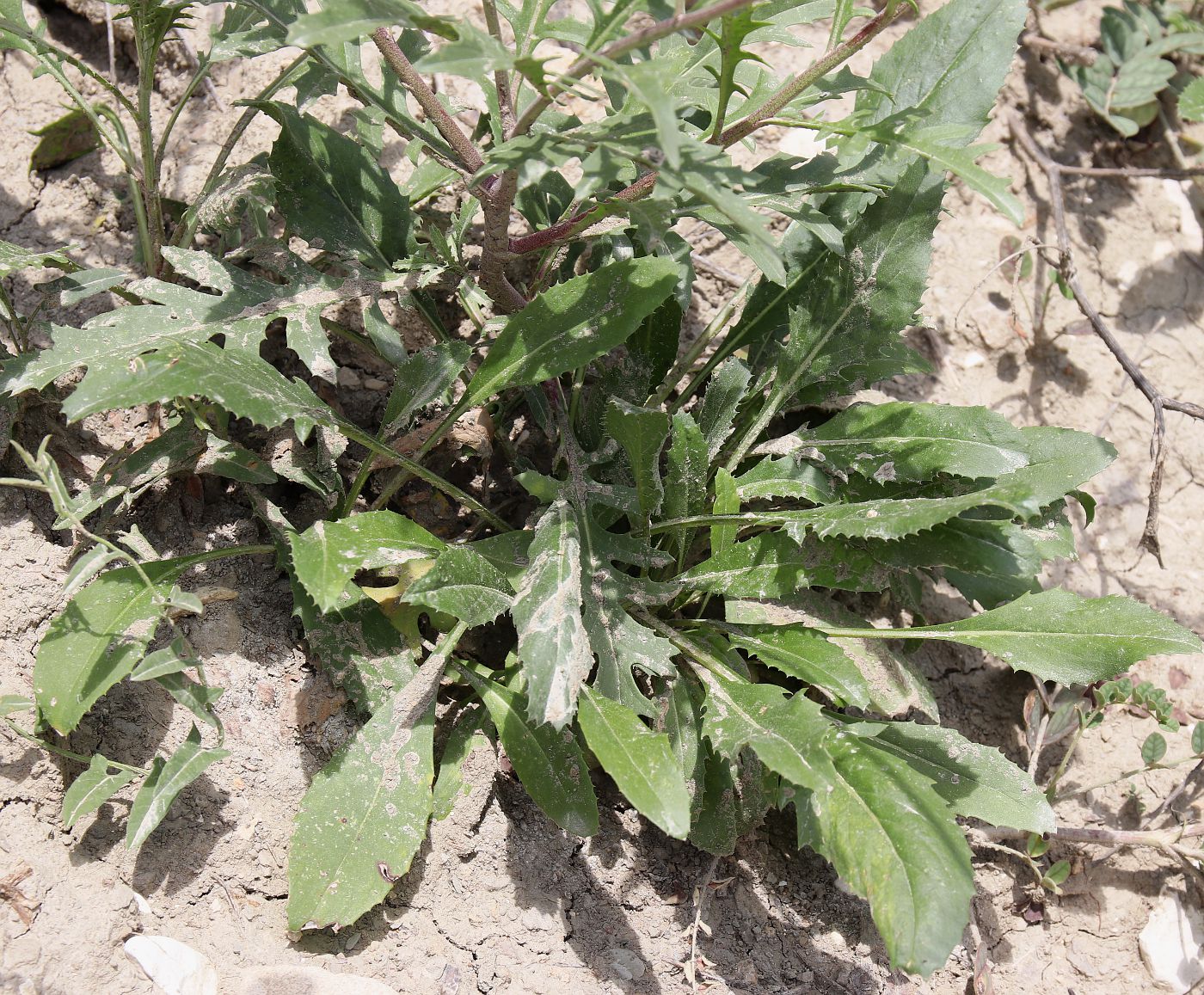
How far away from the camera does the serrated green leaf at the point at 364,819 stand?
171 centimetres

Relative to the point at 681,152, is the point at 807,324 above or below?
below

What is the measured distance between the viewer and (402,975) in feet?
5.84

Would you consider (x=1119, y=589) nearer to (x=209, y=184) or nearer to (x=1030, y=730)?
(x=1030, y=730)

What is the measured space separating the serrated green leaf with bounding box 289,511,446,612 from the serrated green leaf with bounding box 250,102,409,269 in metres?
0.62

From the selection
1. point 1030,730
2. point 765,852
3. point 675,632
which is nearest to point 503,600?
point 675,632

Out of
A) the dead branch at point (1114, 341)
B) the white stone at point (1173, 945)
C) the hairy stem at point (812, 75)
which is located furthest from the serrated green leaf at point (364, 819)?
the dead branch at point (1114, 341)

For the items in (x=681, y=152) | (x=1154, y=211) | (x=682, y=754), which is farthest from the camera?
(x=1154, y=211)

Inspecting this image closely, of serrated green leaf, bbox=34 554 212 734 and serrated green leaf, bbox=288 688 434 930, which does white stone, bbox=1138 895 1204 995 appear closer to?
serrated green leaf, bbox=288 688 434 930

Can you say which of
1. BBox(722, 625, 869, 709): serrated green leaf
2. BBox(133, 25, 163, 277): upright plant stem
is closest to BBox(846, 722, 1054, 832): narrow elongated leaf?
BBox(722, 625, 869, 709): serrated green leaf

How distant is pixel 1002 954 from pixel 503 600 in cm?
142

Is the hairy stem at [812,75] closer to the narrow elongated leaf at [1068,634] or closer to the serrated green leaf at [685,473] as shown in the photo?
the serrated green leaf at [685,473]

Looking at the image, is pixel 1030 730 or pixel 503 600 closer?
pixel 503 600

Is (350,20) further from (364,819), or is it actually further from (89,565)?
(364,819)

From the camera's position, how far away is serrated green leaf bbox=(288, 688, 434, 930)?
1.71 metres
